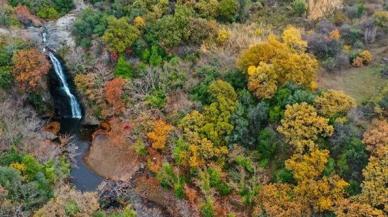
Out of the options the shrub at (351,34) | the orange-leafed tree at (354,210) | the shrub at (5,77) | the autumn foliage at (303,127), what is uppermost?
the shrub at (351,34)

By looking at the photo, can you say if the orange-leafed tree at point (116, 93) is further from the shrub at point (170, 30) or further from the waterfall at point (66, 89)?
the waterfall at point (66, 89)

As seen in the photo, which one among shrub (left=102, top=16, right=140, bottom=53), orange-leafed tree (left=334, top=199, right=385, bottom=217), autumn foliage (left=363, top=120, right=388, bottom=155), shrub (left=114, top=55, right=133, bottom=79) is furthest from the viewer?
Result: shrub (left=102, top=16, right=140, bottom=53)

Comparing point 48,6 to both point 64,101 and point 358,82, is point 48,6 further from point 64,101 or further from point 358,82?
point 358,82

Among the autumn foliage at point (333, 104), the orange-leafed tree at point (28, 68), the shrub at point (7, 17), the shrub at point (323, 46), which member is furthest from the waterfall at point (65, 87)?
the autumn foliage at point (333, 104)

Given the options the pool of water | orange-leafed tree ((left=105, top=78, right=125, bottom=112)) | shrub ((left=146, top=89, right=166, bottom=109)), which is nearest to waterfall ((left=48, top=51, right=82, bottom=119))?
the pool of water

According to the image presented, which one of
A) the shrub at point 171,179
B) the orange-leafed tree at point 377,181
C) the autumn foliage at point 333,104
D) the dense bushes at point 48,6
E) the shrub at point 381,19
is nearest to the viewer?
the orange-leafed tree at point 377,181

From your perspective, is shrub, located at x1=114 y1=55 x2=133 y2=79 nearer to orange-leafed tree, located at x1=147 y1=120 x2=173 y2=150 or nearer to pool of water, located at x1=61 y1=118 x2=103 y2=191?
pool of water, located at x1=61 y1=118 x2=103 y2=191

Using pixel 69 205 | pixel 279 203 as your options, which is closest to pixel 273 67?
pixel 279 203

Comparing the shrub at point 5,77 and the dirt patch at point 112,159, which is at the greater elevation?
the shrub at point 5,77
